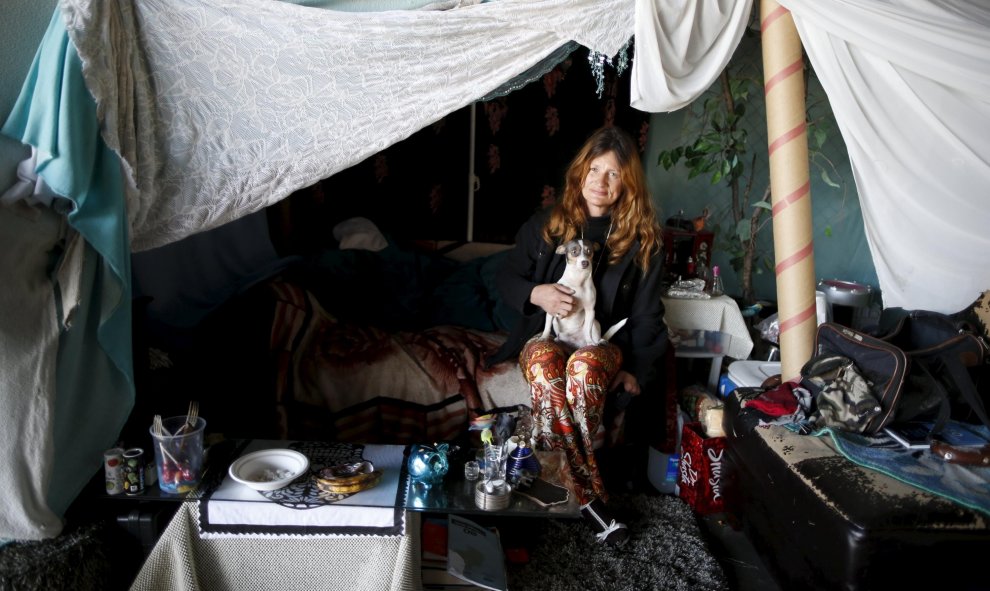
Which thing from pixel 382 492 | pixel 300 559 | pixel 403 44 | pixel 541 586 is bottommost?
pixel 541 586

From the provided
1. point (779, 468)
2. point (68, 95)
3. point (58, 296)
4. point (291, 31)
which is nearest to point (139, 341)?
point (58, 296)

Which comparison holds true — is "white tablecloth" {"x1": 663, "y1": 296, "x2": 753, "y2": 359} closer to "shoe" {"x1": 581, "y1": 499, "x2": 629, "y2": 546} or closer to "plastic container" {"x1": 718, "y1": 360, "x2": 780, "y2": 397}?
"plastic container" {"x1": 718, "y1": 360, "x2": 780, "y2": 397}

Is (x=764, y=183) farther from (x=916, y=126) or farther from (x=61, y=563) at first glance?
(x=61, y=563)

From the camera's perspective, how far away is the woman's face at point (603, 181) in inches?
82.1

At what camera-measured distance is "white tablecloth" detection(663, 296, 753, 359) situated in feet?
8.30

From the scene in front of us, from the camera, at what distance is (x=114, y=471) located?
1479 mm

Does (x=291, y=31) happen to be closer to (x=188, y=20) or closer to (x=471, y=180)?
(x=188, y=20)

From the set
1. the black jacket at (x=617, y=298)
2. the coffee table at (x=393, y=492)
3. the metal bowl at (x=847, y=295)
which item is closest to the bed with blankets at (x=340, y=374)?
the black jacket at (x=617, y=298)

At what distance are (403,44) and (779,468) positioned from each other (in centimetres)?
154

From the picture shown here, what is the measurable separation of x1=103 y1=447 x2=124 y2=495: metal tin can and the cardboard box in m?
1.78

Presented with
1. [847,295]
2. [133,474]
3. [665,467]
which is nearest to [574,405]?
Answer: [665,467]

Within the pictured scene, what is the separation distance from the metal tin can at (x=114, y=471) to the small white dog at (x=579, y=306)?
1313 millimetres

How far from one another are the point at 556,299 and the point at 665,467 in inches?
32.3

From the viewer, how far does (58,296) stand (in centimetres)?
140
